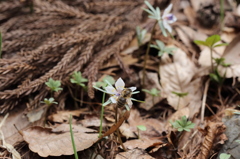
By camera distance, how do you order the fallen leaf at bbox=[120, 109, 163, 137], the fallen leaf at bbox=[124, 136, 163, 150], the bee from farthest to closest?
the fallen leaf at bbox=[120, 109, 163, 137] < the fallen leaf at bbox=[124, 136, 163, 150] < the bee

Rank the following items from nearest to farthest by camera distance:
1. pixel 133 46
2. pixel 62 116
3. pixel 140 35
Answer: pixel 62 116 < pixel 140 35 < pixel 133 46

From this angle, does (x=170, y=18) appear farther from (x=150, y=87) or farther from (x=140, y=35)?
Answer: (x=150, y=87)

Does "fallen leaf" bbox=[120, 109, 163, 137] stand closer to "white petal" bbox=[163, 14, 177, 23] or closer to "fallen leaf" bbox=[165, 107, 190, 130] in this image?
"fallen leaf" bbox=[165, 107, 190, 130]

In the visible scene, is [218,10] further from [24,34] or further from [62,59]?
[24,34]

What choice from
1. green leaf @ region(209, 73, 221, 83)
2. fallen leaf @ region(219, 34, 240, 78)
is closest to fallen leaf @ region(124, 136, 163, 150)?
green leaf @ region(209, 73, 221, 83)

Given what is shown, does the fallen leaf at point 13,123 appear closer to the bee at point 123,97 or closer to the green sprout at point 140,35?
the bee at point 123,97

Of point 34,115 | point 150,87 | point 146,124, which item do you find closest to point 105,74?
point 150,87

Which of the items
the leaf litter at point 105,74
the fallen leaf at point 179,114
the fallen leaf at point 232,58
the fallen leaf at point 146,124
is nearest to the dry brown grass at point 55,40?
the leaf litter at point 105,74
